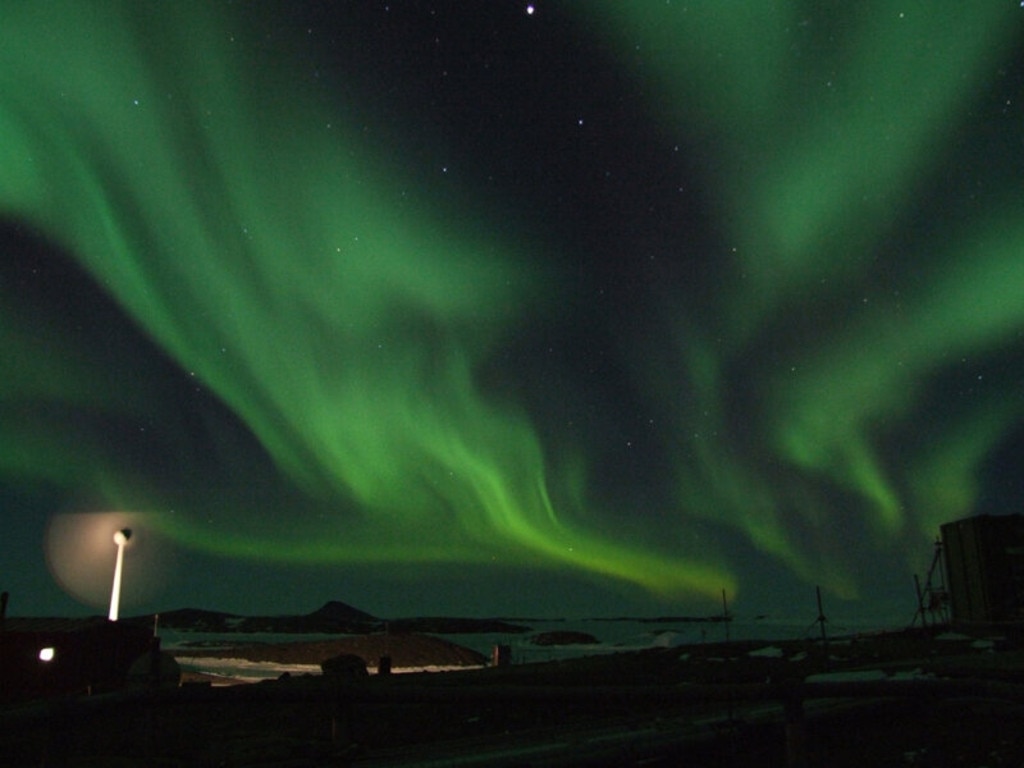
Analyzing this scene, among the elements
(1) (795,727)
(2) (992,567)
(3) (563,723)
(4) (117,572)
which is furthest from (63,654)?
(1) (795,727)

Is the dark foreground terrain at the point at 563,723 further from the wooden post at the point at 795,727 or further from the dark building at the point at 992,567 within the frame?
the dark building at the point at 992,567

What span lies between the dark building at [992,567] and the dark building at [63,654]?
37.7m

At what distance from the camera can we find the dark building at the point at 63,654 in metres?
39.2

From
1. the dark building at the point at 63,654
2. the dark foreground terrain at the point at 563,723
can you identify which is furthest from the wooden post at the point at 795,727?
the dark building at the point at 63,654

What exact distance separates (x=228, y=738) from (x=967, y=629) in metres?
31.2

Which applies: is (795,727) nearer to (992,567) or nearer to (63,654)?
(992,567)

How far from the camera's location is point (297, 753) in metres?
11.0

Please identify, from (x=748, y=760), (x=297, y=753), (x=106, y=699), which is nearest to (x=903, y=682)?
(x=106, y=699)

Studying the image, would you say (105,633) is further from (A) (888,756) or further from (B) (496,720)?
(A) (888,756)

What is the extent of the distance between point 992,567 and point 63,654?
1761 inches

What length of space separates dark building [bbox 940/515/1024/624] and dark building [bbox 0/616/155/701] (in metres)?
37.7

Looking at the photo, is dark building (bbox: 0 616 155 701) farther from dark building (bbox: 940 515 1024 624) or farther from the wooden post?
the wooden post

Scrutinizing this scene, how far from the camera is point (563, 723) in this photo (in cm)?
1505

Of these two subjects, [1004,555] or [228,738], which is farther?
[1004,555]
